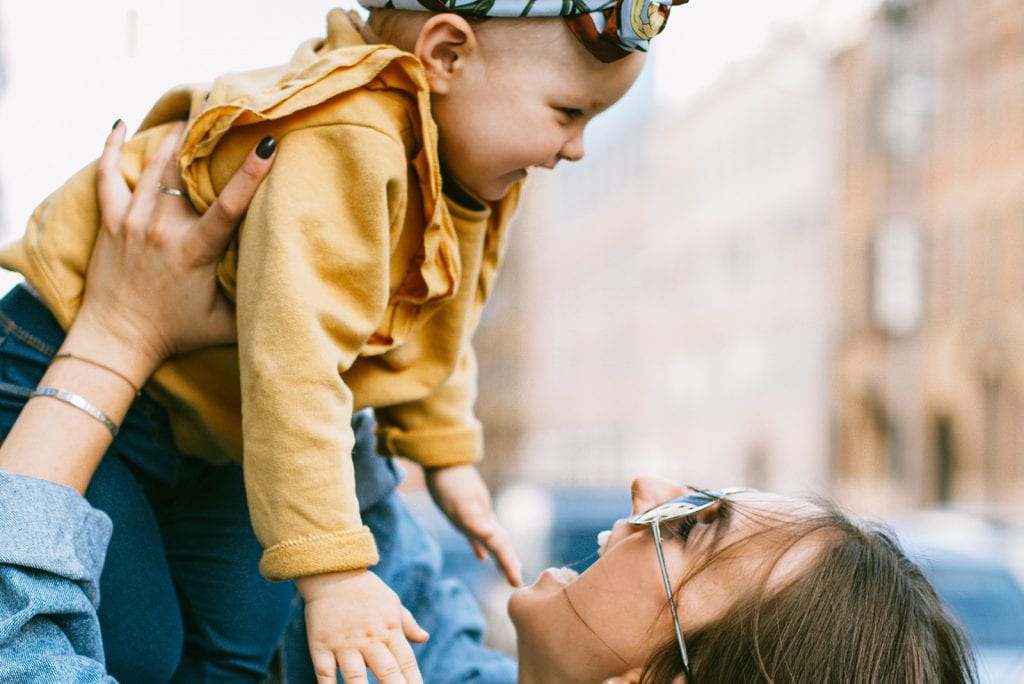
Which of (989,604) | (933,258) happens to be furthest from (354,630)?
(933,258)

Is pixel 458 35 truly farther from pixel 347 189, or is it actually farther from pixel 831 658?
pixel 831 658

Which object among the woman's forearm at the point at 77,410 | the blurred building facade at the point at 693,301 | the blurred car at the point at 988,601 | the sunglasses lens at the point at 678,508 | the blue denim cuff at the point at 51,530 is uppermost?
the woman's forearm at the point at 77,410

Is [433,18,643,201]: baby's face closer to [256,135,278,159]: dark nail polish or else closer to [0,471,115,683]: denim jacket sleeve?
[256,135,278,159]: dark nail polish

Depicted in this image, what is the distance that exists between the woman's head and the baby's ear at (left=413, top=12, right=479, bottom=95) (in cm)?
67

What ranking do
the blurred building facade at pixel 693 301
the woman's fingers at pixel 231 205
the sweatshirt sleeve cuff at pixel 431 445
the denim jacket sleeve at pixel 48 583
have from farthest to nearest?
1. the blurred building facade at pixel 693 301
2. the sweatshirt sleeve cuff at pixel 431 445
3. the woman's fingers at pixel 231 205
4. the denim jacket sleeve at pixel 48 583

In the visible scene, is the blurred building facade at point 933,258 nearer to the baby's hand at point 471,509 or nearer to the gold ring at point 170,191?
the baby's hand at point 471,509

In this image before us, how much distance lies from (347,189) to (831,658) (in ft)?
2.77

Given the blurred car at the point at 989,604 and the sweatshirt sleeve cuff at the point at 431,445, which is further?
the blurred car at the point at 989,604

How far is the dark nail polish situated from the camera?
1573 mm

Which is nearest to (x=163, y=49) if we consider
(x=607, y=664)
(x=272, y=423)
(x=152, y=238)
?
(x=152, y=238)

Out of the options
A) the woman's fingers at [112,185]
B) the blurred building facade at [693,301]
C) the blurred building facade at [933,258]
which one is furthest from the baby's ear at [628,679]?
the blurred building facade at [693,301]

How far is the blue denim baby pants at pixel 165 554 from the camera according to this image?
1650 mm

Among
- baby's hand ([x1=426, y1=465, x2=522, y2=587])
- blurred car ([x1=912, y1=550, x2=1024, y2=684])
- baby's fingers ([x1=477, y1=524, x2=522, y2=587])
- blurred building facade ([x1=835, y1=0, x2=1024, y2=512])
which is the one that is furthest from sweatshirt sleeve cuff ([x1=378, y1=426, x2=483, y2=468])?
blurred building facade ([x1=835, y1=0, x2=1024, y2=512])

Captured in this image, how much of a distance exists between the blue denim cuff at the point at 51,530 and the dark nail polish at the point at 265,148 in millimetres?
448
